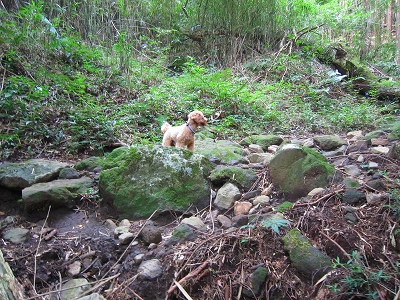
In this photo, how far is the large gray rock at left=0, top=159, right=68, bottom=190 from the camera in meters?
3.07

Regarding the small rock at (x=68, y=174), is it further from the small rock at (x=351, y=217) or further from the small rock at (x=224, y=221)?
the small rock at (x=351, y=217)

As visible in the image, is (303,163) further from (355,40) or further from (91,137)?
(355,40)

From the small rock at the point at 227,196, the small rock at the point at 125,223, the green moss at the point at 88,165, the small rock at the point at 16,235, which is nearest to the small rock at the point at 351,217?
the small rock at the point at 227,196

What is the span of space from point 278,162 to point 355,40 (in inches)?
374

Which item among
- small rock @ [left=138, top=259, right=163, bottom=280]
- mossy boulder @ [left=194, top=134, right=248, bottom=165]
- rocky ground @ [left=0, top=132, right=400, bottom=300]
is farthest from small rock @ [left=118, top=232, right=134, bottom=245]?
mossy boulder @ [left=194, top=134, right=248, bottom=165]

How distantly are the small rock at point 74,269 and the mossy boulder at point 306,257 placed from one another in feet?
4.99

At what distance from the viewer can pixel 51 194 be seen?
2.86 meters

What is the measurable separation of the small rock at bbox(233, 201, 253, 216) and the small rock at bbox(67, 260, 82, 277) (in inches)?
52.0

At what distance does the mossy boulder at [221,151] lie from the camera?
3729 mm

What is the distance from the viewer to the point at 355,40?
33.8ft

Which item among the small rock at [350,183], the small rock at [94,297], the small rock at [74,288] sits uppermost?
the small rock at [350,183]

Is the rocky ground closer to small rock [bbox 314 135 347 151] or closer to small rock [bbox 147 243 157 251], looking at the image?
small rock [bbox 147 243 157 251]

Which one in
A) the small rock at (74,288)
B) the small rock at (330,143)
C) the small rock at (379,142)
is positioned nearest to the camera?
the small rock at (74,288)

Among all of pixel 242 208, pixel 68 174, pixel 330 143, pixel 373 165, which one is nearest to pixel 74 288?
pixel 242 208
